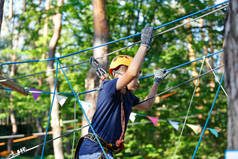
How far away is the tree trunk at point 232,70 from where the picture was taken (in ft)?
3.82

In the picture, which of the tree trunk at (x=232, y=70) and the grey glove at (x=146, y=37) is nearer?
the tree trunk at (x=232, y=70)

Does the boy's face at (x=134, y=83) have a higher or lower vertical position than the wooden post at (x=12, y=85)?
lower

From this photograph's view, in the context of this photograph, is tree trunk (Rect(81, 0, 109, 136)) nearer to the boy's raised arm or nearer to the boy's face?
the boy's face

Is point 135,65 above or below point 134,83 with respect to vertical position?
above

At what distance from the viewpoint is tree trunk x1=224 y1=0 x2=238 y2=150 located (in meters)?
1.16

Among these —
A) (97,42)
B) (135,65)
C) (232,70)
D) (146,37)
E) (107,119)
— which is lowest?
(107,119)

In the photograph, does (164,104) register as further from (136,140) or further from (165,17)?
(165,17)

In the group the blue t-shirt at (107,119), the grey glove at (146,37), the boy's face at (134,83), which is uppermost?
the grey glove at (146,37)

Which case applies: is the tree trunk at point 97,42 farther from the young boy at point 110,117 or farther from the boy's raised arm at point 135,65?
Answer: the boy's raised arm at point 135,65

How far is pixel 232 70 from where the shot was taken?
1.18 metres

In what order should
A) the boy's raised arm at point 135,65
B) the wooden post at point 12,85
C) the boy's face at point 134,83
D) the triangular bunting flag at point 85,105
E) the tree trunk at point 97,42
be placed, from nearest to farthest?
the boy's raised arm at point 135,65
the boy's face at point 134,83
the wooden post at point 12,85
the triangular bunting flag at point 85,105
the tree trunk at point 97,42

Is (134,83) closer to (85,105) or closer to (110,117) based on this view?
(110,117)

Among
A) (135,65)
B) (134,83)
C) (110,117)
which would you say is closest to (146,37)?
(135,65)

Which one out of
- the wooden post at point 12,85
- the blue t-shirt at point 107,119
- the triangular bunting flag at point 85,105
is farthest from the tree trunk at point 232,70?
Result: the triangular bunting flag at point 85,105
